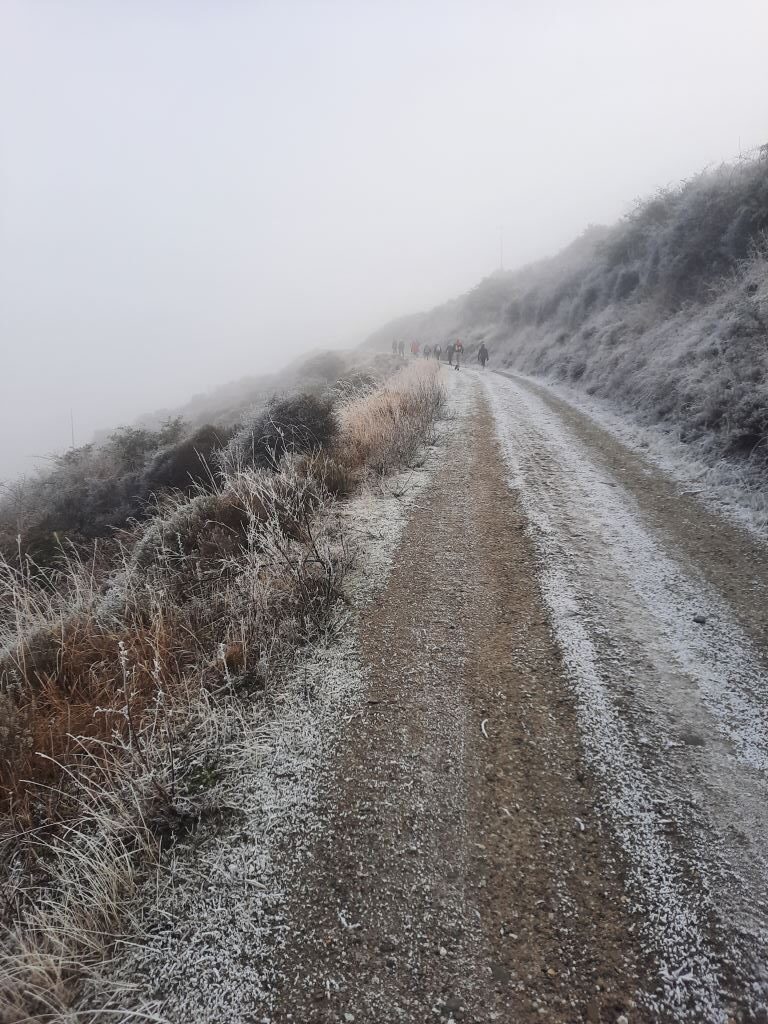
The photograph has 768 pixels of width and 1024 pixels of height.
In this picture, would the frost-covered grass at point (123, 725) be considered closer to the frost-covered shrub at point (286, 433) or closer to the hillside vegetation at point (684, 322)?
the frost-covered shrub at point (286, 433)

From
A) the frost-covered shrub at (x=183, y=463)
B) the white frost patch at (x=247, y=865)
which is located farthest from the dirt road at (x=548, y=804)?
the frost-covered shrub at (x=183, y=463)

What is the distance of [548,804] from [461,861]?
0.57m

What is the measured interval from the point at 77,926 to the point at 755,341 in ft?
34.9

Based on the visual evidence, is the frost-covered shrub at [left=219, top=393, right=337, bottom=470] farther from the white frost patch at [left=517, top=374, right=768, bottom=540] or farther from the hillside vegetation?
the hillside vegetation

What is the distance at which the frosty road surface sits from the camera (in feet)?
6.27

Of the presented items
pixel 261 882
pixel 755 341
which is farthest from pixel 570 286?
pixel 261 882

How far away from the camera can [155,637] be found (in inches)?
133

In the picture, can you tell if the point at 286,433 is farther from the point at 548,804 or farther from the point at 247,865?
the point at 548,804

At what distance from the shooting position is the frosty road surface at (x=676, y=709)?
1.91 metres

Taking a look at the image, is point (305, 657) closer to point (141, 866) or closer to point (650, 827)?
point (141, 866)

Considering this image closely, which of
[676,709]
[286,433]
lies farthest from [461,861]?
[286,433]

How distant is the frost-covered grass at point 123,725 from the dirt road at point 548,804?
2.35ft

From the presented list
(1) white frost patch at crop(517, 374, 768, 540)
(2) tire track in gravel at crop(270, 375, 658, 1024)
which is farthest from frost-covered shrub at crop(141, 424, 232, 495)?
(1) white frost patch at crop(517, 374, 768, 540)

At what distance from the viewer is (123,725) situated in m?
2.87
